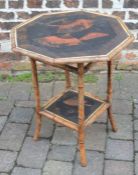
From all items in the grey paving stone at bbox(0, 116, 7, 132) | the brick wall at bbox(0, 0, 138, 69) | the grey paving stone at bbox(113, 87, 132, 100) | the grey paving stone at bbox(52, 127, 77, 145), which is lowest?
the grey paving stone at bbox(0, 116, 7, 132)

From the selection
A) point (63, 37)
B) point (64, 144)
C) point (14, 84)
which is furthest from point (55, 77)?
point (63, 37)

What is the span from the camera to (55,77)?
4.19 m

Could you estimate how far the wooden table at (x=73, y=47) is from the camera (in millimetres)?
2590

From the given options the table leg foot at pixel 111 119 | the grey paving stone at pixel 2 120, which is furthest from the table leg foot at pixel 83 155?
Answer: the grey paving stone at pixel 2 120

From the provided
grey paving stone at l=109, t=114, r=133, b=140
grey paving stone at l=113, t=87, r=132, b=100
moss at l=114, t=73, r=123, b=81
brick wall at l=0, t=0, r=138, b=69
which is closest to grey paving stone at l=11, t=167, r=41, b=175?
grey paving stone at l=109, t=114, r=133, b=140

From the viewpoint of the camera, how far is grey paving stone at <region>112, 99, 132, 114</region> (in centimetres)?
362

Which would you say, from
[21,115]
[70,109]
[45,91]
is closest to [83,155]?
[70,109]

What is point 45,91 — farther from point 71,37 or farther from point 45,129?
point 71,37

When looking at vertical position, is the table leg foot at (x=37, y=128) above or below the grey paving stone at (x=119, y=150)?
above

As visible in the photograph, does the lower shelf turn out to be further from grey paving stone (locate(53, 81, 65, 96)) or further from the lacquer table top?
the lacquer table top

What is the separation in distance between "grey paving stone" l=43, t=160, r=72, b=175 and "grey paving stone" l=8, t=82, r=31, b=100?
1006 millimetres

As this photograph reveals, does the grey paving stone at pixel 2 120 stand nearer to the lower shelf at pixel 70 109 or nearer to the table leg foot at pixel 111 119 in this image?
the lower shelf at pixel 70 109

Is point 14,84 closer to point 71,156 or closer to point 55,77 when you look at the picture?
point 55,77

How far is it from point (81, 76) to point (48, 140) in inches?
33.7
